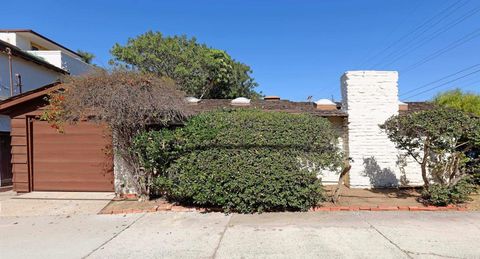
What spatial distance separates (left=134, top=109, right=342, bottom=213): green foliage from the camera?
6762 mm

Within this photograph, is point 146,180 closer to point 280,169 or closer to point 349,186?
point 280,169

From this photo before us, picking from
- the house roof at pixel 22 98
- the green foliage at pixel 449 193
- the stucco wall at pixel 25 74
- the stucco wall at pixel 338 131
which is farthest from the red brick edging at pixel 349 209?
the stucco wall at pixel 25 74

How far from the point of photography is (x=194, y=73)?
23250 mm

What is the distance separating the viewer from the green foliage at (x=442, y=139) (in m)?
7.00

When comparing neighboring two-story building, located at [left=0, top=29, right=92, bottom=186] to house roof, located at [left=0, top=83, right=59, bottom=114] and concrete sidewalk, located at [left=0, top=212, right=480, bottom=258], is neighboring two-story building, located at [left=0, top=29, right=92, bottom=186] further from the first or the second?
concrete sidewalk, located at [left=0, top=212, right=480, bottom=258]

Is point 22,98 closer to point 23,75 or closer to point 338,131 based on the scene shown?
point 23,75

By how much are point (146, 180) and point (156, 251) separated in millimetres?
3236

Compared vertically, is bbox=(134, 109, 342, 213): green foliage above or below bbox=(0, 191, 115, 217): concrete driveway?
above

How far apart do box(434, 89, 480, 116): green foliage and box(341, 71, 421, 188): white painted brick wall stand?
703 centimetres

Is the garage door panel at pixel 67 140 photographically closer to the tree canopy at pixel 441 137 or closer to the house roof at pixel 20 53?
the house roof at pixel 20 53

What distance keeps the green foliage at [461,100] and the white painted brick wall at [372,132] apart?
7033mm

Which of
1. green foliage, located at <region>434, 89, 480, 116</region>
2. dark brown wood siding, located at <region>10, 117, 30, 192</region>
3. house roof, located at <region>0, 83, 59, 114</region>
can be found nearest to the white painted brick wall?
green foliage, located at <region>434, 89, 480, 116</region>

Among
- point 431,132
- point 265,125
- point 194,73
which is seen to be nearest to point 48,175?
point 265,125

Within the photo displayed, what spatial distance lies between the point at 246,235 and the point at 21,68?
13.6 meters
